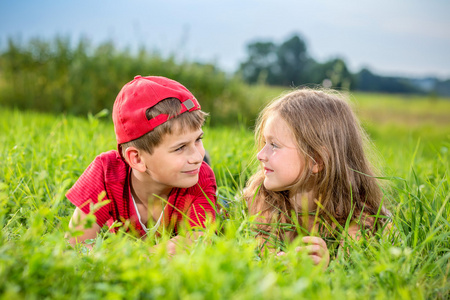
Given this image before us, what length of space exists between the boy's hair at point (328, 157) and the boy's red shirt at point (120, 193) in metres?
0.30

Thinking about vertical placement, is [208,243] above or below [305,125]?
below

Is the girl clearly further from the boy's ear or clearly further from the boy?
the boy's ear

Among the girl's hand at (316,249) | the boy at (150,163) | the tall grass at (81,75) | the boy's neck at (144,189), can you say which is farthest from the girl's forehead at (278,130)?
the tall grass at (81,75)

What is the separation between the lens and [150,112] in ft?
7.59

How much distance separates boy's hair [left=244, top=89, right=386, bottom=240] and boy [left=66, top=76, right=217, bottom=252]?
435 mm

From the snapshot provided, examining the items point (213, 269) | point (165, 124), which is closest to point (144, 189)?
point (165, 124)

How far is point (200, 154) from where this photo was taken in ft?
7.98

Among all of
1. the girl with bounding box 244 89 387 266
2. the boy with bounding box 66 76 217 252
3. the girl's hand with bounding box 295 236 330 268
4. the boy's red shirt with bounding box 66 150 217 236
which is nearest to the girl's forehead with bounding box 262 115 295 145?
the girl with bounding box 244 89 387 266

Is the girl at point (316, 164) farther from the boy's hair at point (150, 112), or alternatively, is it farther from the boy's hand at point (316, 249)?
the boy's hair at point (150, 112)

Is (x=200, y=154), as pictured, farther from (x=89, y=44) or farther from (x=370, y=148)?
(x=89, y=44)

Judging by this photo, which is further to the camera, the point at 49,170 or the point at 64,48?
the point at 64,48

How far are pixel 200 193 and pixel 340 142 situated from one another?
3.15ft

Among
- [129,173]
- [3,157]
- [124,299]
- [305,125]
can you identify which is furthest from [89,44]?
[124,299]

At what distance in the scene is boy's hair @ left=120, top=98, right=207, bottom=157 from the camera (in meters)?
2.32
